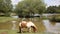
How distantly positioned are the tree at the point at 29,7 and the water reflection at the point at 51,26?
0.33m

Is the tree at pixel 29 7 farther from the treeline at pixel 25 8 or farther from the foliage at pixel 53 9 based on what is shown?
the foliage at pixel 53 9

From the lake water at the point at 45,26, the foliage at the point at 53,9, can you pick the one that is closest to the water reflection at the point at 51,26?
the lake water at the point at 45,26

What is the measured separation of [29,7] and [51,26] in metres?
0.78

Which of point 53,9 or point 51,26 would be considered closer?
point 51,26

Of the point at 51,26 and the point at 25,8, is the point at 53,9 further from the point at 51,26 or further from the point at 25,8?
the point at 25,8

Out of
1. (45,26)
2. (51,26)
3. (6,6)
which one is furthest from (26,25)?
(6,6)

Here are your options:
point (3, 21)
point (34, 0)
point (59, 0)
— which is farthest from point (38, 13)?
point (3, 21)

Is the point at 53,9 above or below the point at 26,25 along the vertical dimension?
above

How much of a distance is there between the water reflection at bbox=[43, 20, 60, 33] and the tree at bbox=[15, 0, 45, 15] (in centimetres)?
33

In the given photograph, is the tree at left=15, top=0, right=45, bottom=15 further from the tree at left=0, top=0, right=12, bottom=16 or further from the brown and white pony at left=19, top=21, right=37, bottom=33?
the brown and white pony at left=19, top=21, right=37, bottom=33

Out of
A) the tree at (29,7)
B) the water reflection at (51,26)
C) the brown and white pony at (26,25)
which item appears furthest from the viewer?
the tree at (29,7)

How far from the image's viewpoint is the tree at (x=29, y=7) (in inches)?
158

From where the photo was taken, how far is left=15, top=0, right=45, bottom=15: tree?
402 centimetres

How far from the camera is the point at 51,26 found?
12.7ft
